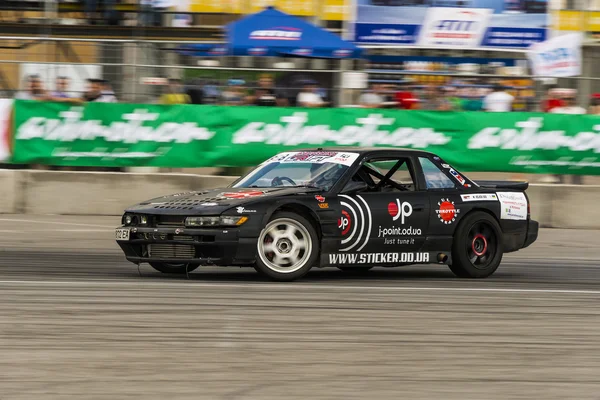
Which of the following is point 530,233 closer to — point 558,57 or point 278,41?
point 558,57

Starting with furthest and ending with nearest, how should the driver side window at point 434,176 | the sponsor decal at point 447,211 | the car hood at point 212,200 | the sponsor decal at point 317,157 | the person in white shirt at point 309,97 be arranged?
the person in white shirt at point 309,97
the driver side window at point 434,176
the sponsor decal at point 447,211
the sponsor decal at point 317,157
the car hood at point 212,200

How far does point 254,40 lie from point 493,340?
10781mm

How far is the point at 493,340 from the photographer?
6.84 meters

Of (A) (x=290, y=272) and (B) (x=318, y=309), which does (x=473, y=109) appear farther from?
(B) (x=318, y=309)

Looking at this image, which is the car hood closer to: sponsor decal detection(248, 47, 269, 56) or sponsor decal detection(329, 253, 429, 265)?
sponsor decal detection(329, 253, 429, 265)

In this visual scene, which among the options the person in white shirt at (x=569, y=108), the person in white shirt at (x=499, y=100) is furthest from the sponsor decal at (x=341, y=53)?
the person in white shirt at (x=569, y=108)

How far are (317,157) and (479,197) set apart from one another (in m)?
1.64

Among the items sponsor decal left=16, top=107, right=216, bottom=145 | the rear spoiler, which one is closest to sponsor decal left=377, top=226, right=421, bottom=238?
the rear spoiler

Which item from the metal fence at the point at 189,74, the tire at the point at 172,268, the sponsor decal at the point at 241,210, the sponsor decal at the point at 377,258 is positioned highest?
the metal fence at the point at 189,74

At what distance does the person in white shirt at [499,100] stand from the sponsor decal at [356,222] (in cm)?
729

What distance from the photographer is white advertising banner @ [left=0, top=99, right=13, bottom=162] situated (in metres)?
16.4

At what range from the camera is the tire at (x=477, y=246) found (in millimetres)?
10445

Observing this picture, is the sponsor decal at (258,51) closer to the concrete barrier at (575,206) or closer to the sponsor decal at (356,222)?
the concrete barrier at (575,206)

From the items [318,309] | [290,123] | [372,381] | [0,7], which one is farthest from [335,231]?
[0,7]
